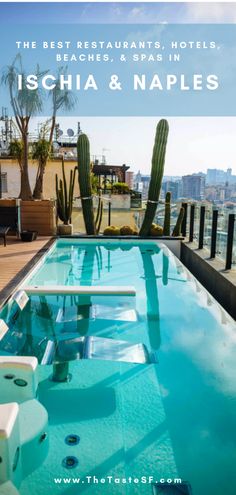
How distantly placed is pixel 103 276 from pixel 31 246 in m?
1.63

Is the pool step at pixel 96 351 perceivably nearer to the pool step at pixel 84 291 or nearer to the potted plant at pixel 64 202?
the pool step at pixel 84 291

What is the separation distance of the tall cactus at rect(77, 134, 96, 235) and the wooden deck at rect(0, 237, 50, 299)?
3.57ft

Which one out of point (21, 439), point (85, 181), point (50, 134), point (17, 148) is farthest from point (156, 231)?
point (21, 439)

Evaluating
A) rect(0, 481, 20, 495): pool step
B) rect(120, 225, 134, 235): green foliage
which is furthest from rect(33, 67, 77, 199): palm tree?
rect(0, 481, 20, 495): pool step

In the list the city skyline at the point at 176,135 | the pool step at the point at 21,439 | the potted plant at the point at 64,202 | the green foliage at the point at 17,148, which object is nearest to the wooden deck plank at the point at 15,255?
the potted plant at the point at 64,202

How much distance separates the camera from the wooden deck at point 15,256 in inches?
190

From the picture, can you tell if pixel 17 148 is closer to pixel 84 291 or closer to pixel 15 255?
Result: pixel 15 255

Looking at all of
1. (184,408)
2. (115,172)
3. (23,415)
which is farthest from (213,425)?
(115,172)

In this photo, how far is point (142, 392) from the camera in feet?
9.57

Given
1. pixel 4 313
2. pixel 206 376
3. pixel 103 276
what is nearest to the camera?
pixel 206 376

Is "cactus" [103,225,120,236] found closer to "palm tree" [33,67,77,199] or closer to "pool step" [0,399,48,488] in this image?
"palm tree" [33,67,77,199]

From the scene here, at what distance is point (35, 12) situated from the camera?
4.11 m

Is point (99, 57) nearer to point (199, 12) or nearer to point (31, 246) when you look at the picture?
point (199, 12)

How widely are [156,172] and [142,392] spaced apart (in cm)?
594
